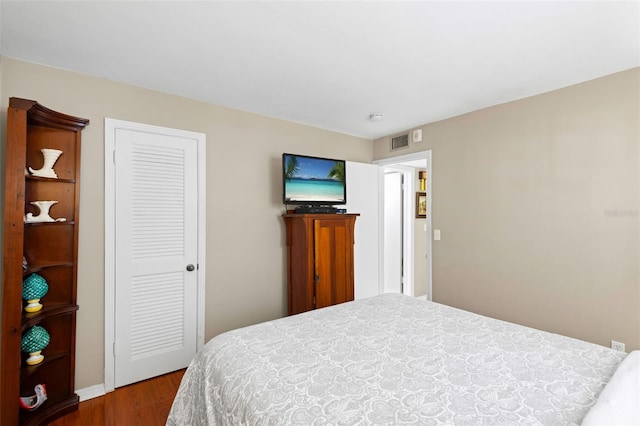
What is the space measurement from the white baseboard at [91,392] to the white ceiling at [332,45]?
92.6 inches

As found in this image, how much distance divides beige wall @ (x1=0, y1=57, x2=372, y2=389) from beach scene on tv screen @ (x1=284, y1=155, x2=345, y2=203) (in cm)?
23

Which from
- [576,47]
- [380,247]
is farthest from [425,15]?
[380,247]

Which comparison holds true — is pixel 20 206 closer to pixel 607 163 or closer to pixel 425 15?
pixel 425 15

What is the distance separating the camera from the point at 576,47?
6.19 ft

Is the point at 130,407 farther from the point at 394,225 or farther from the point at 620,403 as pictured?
the point at 394,225

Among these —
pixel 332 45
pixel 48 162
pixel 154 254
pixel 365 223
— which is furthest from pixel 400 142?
pixel 48 162

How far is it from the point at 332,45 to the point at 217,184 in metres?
1.64

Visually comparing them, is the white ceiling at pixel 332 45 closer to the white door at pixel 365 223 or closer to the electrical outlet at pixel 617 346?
the white door at pixel 365 223

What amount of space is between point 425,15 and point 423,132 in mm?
2036

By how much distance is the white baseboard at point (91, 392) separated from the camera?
224 centimetres

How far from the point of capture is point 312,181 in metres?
3.26

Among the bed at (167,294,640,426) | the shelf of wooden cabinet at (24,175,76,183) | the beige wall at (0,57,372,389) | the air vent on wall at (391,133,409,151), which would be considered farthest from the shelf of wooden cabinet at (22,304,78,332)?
the air vent on wall at (391,133,409,151)

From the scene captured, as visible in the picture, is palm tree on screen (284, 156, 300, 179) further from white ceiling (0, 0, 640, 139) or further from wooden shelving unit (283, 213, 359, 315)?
white ceiling (0, 0, 640, 139)

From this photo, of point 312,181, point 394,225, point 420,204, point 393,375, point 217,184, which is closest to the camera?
point 393,375
